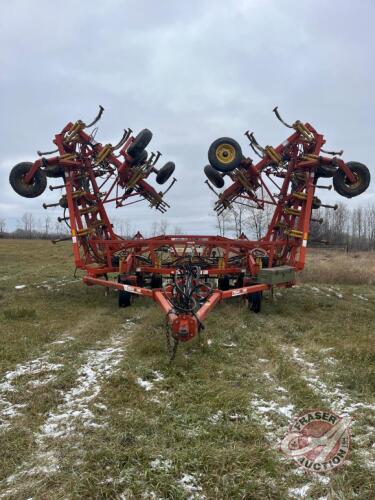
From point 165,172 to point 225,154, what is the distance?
8.35 feet

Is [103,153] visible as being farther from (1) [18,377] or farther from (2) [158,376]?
(2) [158,376]

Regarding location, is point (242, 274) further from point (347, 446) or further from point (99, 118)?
point (347, 446)

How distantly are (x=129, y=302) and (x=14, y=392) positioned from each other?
4816 millimetres

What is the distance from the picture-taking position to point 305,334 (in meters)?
6.52

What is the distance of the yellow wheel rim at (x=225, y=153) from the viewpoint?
934cm

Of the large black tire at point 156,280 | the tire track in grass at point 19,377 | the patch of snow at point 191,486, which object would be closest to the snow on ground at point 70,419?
the tire track in grass at point 19,377

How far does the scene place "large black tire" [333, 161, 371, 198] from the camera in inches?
370

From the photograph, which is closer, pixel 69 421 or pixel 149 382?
pixel 69 421

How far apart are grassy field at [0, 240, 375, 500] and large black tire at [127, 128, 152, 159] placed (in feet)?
14.1

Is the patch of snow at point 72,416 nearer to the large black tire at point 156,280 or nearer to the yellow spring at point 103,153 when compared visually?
the large black tire at point 156,280

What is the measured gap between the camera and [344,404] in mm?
3770

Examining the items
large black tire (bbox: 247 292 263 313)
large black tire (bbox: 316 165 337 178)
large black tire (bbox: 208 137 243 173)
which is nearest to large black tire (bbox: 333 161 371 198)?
large black tire (bbox: 316 165 337 178)

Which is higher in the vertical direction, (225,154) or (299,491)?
(225,154)

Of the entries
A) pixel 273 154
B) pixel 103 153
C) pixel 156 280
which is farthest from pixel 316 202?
pixel 103 153
